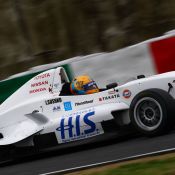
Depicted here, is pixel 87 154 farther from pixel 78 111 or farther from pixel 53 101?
pixel 53 101

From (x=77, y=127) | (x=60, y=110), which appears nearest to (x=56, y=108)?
(x=60, y=110)

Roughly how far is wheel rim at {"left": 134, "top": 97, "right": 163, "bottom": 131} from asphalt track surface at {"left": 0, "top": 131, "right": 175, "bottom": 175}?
0.19 m

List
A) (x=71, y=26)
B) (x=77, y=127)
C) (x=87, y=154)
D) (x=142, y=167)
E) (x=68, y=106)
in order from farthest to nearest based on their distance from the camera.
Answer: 1. (x=71, y=26)
2. (x=68, y=106)
3. (x=77, y=127)
4. (x=87, y=154)
5. (x=142, y=167)

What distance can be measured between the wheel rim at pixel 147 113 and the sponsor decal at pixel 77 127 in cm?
66

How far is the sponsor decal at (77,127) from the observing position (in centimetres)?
805

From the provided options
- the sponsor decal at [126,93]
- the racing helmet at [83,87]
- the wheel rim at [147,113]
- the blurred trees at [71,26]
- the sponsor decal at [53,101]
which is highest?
the blurred trees at [71,26]

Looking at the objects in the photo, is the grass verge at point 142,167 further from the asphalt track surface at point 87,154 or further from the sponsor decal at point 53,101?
the sponsor decal at point 53,101

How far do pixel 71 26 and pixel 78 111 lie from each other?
4174mm

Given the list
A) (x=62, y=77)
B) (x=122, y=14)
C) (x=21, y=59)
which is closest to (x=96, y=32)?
(x=122, y=14)

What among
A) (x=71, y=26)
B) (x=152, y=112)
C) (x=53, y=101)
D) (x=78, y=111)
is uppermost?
(x=71, y=26)

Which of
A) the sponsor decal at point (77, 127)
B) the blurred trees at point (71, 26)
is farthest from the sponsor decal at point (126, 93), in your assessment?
the blurred trees at point (71, 26)

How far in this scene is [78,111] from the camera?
8328 mm

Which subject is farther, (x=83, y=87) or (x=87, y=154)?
(x=83, y=87)

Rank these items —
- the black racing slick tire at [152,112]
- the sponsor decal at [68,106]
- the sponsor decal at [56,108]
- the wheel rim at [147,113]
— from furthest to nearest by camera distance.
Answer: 1. the sponsor decal at [56,108]
2. the sponsor decal at [68,106]
3. the wheel rim at [147,113]
4. the black racing slick tire at [152,112]
